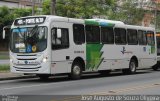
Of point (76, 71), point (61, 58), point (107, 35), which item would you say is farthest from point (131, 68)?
point (61, 58)

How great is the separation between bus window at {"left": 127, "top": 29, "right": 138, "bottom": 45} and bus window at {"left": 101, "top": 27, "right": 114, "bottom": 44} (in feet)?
6.93

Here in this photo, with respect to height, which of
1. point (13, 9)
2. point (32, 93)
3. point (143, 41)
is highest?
point (13, 9)

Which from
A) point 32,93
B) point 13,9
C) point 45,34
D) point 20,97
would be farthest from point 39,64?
point 13,9

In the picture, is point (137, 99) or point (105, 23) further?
point (105, 23)

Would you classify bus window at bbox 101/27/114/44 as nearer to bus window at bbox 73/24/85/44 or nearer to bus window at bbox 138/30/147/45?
bus window at bbox 73/24/85/44

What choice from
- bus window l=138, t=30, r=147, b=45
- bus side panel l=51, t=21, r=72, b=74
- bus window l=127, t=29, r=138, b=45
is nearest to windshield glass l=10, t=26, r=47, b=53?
bus side panel l=51, t=21, r=72, b=74

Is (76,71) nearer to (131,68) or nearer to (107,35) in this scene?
(107,35)

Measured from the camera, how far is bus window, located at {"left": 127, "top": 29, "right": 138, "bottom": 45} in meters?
27.4

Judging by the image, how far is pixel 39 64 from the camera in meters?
20.7

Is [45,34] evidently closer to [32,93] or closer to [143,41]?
[32,93]

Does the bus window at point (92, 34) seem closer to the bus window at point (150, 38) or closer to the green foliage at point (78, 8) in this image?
the bus window at point (150, 38)

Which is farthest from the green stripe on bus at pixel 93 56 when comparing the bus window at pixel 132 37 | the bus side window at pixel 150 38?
the bus side window at pixel 150 38

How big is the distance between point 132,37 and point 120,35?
1601 mm

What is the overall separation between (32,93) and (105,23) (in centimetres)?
1046
